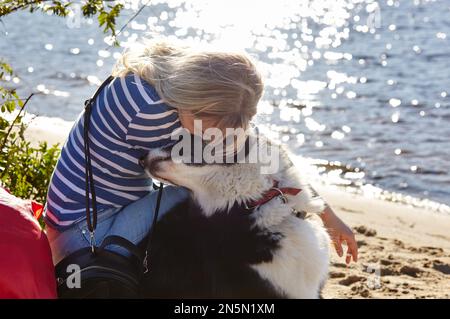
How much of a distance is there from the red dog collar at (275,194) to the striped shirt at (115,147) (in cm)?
47

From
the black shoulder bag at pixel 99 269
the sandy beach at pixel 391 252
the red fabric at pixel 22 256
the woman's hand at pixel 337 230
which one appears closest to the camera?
the red fabric at pixel 22 256

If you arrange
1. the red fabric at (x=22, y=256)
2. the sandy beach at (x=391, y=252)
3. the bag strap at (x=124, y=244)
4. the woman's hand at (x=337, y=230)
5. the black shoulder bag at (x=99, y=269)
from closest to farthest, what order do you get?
the red fabric at (x=22, y=256), the black shoulder bag at (x=99, y=269), the bag strap at (x=124, y=244), the woman's hand at (x=337, y=230), the sandy beach at (x=391, y=252)

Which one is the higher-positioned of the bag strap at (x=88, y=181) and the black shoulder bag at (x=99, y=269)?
the bag strap at (x=88, y=181)

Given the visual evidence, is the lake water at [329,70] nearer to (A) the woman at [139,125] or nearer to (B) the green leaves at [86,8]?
(B) the green leaves at [86,8]

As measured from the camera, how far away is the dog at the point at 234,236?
295 centimetres

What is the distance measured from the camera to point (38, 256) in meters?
2.94

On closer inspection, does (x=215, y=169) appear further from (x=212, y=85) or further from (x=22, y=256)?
(x=22, y=256)

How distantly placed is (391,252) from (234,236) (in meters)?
2.92

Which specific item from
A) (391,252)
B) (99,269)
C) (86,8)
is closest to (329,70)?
(391,252)

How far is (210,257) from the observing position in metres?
2.97

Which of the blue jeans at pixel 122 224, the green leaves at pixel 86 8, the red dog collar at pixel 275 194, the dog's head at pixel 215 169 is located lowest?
the blue jeans at pixel 122 224

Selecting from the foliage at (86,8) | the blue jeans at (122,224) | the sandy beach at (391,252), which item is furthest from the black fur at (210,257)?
the foliage at (86,8)
